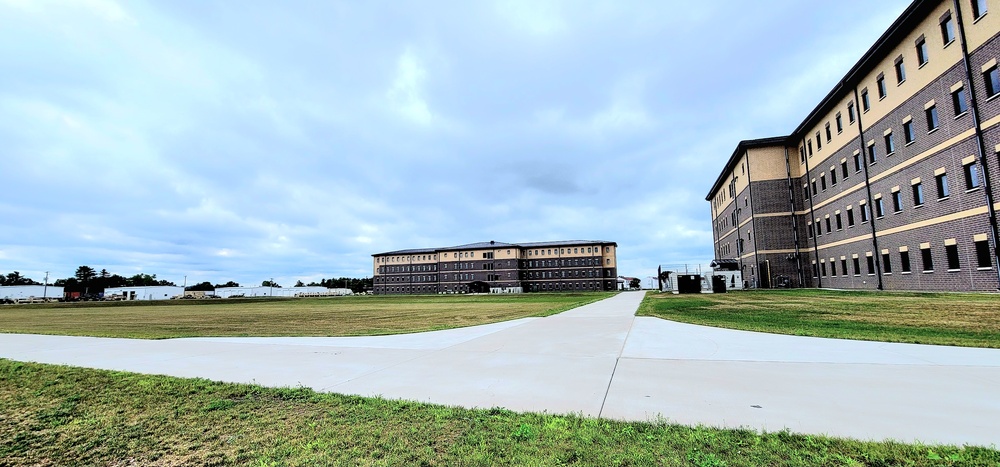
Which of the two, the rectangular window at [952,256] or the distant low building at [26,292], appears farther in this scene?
the distant low building at [26,292]

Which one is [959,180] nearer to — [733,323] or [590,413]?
[733,323]

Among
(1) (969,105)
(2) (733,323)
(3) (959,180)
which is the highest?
(1) (969,105)

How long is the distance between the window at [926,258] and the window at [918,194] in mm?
2563

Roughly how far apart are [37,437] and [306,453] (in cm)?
292

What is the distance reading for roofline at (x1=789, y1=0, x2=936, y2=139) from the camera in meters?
24.0

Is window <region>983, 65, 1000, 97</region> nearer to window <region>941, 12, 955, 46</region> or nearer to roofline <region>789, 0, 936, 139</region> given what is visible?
window <region>941, 12, 955, 46</region>

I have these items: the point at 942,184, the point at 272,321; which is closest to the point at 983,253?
the point at 942,184

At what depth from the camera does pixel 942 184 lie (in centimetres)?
2406

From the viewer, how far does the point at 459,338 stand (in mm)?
10711

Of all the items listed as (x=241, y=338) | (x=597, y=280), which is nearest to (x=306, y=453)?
(x=241, y=338)

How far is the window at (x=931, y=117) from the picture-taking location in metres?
24.1

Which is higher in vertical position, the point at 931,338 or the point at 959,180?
the point at 959,180

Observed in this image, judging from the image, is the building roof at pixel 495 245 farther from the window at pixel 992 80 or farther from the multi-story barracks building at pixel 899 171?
the window at pixel 992 80

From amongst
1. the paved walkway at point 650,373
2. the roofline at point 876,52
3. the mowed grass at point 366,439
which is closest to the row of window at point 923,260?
the roofline at point 876,52
